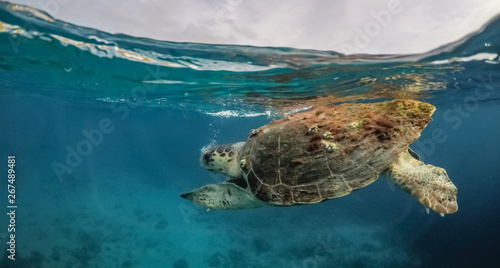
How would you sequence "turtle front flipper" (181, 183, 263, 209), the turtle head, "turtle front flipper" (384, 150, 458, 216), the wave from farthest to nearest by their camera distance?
the wave → the turtle head → "turtle front flipper" (181, 183, 263, 209) → "turtle front flipper" (384, 150, 458, 216)

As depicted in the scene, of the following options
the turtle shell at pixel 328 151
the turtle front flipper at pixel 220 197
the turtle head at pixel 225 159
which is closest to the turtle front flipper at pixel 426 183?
the turtle shell at pixel 328 151

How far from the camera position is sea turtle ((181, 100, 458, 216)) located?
4059 millimetres

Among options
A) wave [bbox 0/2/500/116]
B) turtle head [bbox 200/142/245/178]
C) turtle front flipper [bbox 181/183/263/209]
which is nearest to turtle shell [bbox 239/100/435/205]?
turtle front flipper [bbox 181/183/263/209]

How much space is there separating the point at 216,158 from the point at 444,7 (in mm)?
5274

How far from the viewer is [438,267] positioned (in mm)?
14453

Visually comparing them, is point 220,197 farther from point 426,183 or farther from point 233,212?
point 233,212

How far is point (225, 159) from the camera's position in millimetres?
5348

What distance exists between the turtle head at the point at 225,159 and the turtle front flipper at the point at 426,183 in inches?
104

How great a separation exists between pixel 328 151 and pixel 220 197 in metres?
2.07

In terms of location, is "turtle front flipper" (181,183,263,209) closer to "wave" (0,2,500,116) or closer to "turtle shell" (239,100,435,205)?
"turtle shell" (239,100,435,205)

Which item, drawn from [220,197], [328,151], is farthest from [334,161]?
[220,197]

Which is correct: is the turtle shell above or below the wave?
below

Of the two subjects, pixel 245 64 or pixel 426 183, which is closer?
pixel 426 183

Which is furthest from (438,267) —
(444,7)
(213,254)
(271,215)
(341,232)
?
(444,7)
